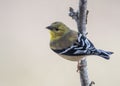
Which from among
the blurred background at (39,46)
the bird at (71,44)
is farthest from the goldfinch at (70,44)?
the blurred background at (39,46)

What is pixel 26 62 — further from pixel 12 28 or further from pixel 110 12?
pixel 110 12

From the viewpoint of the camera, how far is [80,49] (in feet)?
2.98

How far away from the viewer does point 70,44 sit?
931mm

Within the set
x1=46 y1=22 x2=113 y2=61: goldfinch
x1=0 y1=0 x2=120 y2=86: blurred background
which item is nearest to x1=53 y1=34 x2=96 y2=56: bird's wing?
x1=46 y1=22 x2=113 y2=61: goldfinch

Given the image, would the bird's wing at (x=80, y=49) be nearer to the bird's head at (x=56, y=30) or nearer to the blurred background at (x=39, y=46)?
the bird's head at (x=56, y=30)

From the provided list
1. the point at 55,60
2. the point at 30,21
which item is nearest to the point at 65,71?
the point at 55,60

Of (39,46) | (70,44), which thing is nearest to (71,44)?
(70,44)

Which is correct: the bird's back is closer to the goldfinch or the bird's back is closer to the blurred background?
Answer: the goldfinch

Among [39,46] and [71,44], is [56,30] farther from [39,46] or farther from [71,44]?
[39,46]

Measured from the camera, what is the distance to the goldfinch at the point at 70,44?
2.96 feet

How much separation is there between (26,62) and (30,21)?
0.46 ft

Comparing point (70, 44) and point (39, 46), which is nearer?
point (70, 44)

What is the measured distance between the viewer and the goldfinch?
0.90 m

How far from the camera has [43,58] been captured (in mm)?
1230
